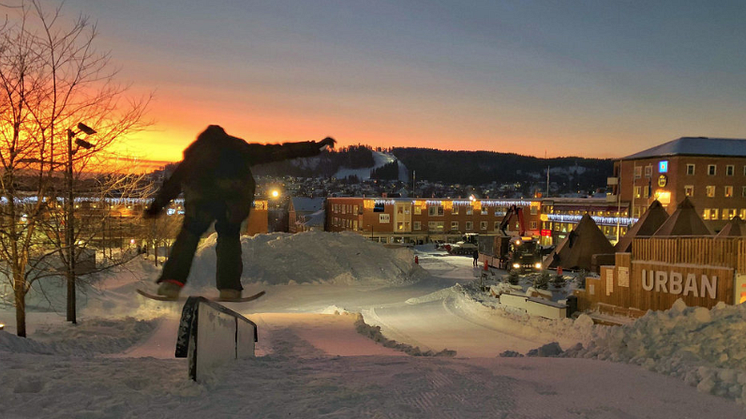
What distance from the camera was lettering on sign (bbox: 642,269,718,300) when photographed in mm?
14887

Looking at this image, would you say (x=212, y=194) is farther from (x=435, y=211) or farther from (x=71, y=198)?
(x=435, y=211)

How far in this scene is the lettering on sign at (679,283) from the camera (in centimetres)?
1489

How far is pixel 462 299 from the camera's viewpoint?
24.0m

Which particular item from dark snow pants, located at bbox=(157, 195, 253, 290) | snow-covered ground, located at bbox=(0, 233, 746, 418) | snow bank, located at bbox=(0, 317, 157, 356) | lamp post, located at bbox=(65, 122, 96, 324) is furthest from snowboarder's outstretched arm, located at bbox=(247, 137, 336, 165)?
lamp post, located at bbox=(65, 122, 96, 324)

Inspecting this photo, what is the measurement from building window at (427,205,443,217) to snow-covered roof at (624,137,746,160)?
86.3 feet

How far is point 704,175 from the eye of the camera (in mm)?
57250

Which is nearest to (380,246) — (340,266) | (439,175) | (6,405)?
(340,266)

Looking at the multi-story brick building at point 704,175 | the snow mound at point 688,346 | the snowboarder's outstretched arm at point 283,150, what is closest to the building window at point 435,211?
the multi-story brick building at point 704,175

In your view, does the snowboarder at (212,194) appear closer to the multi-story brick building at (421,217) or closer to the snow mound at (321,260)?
A: the snow mound at (321,260)

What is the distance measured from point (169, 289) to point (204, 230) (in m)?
0.63

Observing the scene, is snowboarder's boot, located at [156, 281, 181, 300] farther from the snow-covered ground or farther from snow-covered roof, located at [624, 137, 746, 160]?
snow-covered roof, located at [624, 137, 746, 160]

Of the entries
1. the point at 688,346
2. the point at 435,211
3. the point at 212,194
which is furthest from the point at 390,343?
the point at 435,211

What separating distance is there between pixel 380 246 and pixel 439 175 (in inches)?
6182

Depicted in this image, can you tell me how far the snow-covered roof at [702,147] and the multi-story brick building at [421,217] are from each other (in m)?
18.2
